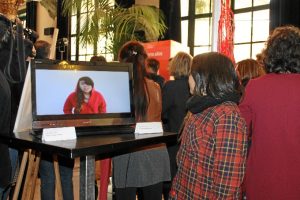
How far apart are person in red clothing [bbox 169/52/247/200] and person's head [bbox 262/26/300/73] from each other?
0.26m

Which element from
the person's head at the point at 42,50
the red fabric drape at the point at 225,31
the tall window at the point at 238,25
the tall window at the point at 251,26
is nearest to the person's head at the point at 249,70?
the red fabric drape at the point at 225,31

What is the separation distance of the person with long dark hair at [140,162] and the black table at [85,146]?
59cm

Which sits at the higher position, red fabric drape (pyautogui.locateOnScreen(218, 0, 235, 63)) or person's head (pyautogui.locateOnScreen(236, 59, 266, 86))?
red fabric drape (pyautogui.locateOnScreen(218, 0, 235, 63))

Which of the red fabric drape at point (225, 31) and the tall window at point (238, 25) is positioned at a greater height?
the tall window at point (238, 25)

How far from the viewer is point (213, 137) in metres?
1.40

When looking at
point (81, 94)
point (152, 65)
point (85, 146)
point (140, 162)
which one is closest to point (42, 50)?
point (152, 65)

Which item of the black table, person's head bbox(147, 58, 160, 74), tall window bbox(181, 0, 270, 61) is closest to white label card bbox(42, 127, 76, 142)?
the black table

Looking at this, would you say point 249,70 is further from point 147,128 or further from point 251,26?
point 251,26

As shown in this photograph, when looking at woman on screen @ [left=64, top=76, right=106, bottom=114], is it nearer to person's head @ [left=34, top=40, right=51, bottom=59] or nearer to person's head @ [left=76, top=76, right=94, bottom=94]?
person's head @ [left=76, top=76, right=94, bottom=94]

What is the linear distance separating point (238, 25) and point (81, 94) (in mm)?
4477

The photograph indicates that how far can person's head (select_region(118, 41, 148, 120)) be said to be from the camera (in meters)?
2.13

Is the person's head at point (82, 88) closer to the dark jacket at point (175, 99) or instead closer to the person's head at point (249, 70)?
the dark jacket at point (175, 99)

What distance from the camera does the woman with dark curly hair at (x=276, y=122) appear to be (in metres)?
1.57

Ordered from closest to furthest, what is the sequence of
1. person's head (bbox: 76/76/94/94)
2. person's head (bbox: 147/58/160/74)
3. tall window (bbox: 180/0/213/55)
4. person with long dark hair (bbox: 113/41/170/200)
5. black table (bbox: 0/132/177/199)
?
black table (bbox: 0/132/177/199) → person's head (bbox: 76/76/94/94) → person with long dark hair (bbox: 113/41/170/200) → person's head (bbox: 147/58/160/74) → tall window (bbox: 180/0/213/55)
